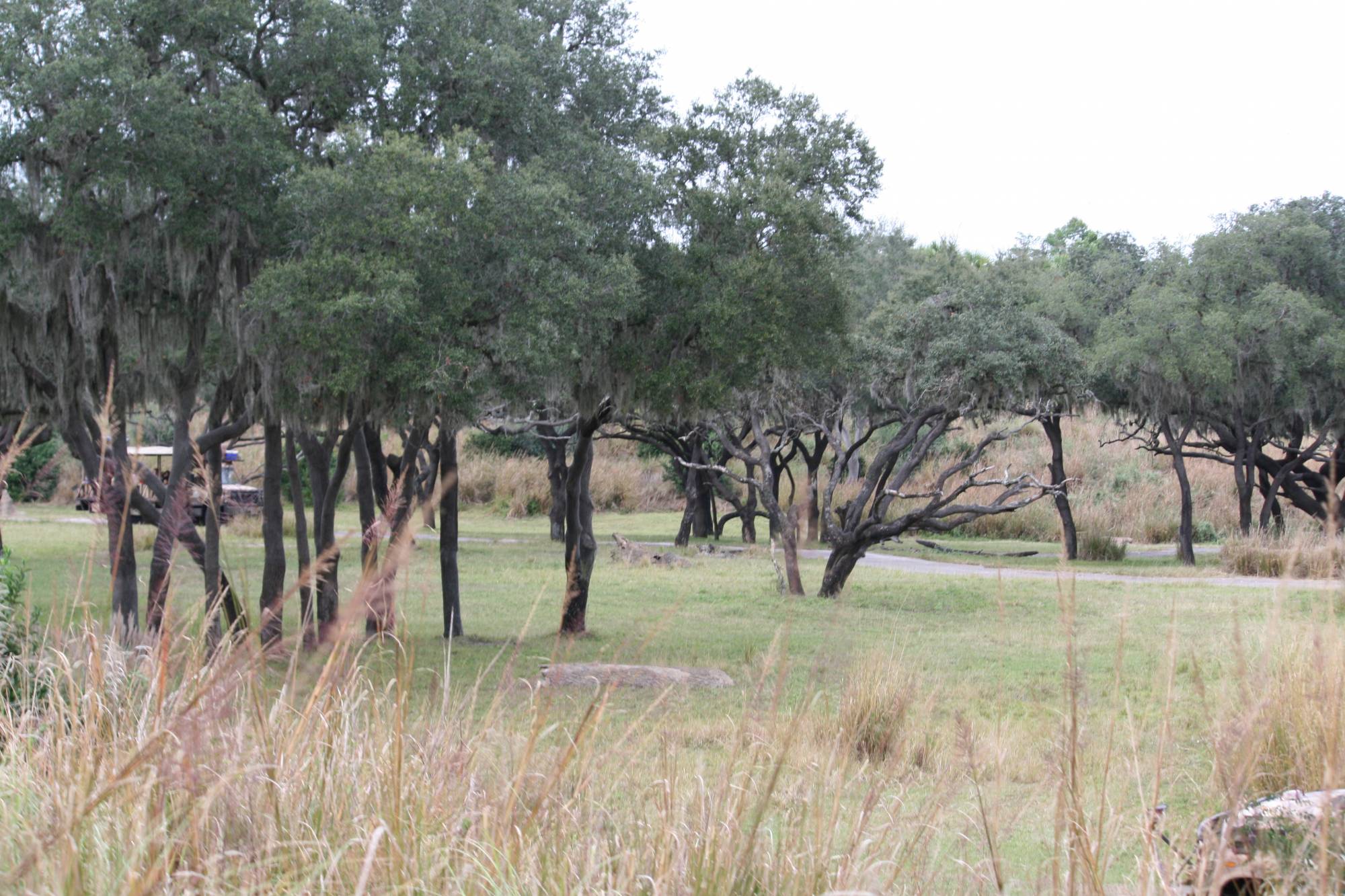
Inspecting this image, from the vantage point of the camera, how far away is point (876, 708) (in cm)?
661

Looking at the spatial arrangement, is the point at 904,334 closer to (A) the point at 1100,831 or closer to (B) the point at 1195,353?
(B) the point at 1195,353

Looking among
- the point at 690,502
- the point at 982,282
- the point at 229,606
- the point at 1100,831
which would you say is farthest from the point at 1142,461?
the point at 1100,831

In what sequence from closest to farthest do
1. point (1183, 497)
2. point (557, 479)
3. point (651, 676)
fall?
point (651, 676)
point (1183, 497)
point (557, 479)

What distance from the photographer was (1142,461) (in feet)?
147

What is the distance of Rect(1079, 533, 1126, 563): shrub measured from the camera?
1046 inches

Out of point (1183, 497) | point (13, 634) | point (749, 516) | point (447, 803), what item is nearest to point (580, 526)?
point (13, 634)

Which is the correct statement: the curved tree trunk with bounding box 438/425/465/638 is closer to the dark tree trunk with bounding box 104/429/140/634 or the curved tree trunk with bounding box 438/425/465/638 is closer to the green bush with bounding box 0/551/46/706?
the dark tree trunk with bounding box 104/429/140/634

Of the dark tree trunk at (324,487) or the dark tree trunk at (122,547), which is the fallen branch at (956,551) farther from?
the dark tree trunk at (122,547)

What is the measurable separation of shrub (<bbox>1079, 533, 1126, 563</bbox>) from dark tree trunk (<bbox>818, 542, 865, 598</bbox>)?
10340 millimetres

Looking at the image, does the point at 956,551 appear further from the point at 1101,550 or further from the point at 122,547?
the point at 122,547

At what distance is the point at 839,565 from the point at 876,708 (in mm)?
11661

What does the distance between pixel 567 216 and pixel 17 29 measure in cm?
448

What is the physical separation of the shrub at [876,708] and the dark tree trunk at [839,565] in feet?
36.0

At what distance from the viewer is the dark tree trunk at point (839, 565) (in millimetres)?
18188
